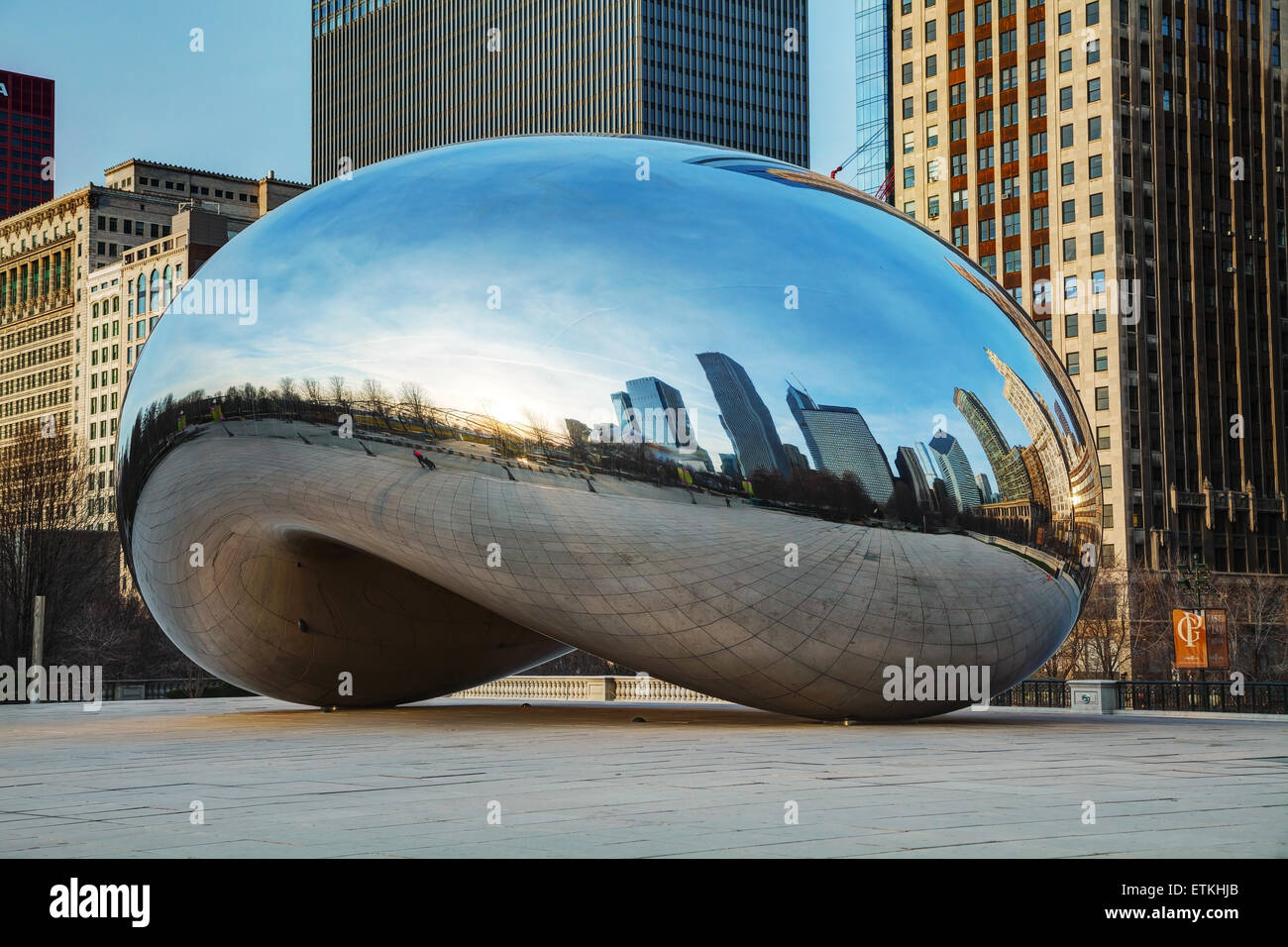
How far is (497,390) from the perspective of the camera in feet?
54.1

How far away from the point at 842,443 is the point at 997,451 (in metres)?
1.89

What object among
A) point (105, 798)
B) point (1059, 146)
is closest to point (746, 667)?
point (105, 798)

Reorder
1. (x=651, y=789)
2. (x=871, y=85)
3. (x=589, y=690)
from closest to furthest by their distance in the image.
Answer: (x=651, y=789), (x=589, y=690), (x=871, y=85)

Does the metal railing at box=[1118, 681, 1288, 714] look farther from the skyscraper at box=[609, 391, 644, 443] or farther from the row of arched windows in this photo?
the row of arched windows

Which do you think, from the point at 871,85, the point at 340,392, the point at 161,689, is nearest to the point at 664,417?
the point at 340,392

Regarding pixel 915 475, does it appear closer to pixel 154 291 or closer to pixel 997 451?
pixel 997 451

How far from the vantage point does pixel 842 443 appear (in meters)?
16.0

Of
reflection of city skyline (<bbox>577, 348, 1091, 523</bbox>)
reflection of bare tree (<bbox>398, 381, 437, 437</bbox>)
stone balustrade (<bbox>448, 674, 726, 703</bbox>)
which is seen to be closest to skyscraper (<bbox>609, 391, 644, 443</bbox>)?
reflection of city skyline (<bbox>577, 348, 1091, 523</bbox>)

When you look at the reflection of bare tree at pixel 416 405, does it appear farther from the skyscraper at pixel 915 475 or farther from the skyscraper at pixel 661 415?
the skyscraper at pixel 915 475

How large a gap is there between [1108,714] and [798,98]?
151 metres

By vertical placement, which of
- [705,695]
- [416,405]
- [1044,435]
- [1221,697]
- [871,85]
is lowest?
[1221,697]

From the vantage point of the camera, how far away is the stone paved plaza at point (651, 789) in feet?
27.8

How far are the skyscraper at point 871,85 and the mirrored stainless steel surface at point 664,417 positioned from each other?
133532 mm

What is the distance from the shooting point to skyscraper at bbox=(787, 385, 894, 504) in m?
15.9
